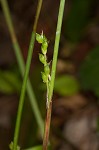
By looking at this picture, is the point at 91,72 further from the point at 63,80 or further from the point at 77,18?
the point at 77,18

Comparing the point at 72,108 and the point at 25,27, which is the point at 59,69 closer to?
the point at 72,108

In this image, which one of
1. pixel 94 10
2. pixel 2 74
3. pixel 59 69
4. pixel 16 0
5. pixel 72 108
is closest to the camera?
pixel 2 74

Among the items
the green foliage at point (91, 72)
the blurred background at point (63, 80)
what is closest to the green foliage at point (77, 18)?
the blurred background at point (63, 80)

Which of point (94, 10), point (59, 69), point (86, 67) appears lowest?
point (59, 69)

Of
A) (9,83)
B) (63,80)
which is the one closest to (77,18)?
(63,80)

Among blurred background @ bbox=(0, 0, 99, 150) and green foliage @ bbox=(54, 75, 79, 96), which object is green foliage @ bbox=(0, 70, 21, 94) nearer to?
blurred background @ bbox=(0, 0, 99, 150)

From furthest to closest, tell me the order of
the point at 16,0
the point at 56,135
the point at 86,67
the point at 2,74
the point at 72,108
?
the point at 16,0 < the point at 72,108 < the point at 2,74 < the point at 56,135 < the point at 86,67

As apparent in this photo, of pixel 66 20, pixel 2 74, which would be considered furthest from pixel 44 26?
pixel 2 74
